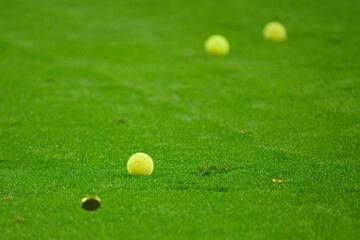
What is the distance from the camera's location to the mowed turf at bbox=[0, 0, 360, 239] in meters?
6.05

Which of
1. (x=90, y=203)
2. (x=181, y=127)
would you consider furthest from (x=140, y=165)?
(x=181, y=127)

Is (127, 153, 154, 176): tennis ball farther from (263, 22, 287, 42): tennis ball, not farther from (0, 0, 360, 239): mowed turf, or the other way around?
(263, 22, 287, 42): tennis ball

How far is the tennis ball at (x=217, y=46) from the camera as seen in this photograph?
13969mm

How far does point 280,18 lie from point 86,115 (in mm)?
9030

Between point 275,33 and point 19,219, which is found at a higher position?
point 275,33

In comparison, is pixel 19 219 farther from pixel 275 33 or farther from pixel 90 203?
pixel 275 33

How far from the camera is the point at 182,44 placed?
50.2ft

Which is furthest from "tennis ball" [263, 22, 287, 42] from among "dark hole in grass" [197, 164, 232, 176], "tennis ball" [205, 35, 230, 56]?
"dark hole in grass" [197, 164, 232, 176]

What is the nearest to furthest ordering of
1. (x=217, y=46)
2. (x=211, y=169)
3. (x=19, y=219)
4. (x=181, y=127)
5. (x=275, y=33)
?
(x=19, y=219) → (x=211, y=169) → (x=181, y=127) → (x=217, y=46) → (x=275, y=33)

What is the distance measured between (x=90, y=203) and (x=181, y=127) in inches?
134

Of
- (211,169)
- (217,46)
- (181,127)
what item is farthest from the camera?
(217,46)

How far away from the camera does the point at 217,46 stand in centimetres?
1394


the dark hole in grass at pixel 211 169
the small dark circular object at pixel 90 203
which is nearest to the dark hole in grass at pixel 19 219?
the small dark circular object at pixel 90 203

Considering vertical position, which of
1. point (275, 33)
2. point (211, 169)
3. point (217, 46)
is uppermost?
point (275, 33)
